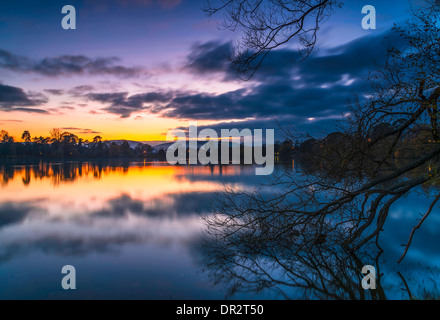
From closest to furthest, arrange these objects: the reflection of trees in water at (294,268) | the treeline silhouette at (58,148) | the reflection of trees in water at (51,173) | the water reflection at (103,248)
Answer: the reflection of trees in water at (294,268), the water reflection at (103,248), the reflection of trees in water at (51,173), the treeline silhouette at (58,148)

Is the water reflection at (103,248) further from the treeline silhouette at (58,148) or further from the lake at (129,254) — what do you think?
the treeline silhouette at (58,148)

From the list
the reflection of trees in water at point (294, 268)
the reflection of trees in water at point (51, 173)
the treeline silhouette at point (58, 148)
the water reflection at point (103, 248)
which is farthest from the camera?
the treeline silhouette at point (58, 148)

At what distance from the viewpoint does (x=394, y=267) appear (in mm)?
6398

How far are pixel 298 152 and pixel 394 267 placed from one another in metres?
3.21

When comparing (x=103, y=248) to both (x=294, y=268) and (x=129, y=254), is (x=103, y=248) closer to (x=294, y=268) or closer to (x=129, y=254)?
(x=129, y=254)

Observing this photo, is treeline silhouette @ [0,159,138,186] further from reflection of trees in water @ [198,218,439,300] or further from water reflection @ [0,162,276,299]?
reflection of trees in water @ [198,218,439,300]

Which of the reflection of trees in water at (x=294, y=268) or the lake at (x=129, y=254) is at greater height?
the reflection of trees in water at (x=294, y=268)

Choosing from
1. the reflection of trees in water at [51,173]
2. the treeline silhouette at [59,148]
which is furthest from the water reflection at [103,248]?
the treeline silhouette at [59,148]

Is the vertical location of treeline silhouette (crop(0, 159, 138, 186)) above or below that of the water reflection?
above

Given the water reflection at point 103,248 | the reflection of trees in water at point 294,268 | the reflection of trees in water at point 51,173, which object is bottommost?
the water reflection at point 103,248

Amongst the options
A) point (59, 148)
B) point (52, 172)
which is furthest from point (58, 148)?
point (52, 172)

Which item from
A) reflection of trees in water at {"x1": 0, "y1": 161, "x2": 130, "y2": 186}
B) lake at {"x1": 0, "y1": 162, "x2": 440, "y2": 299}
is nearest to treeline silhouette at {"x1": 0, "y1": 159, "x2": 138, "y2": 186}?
reflection of trees in water at {"x1": 0, "y1": 161, "x2": 130, "y2": 186}

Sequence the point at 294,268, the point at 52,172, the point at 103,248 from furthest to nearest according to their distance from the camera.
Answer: the point at 52,172 < the point at 103,248 < the point at 294,268
